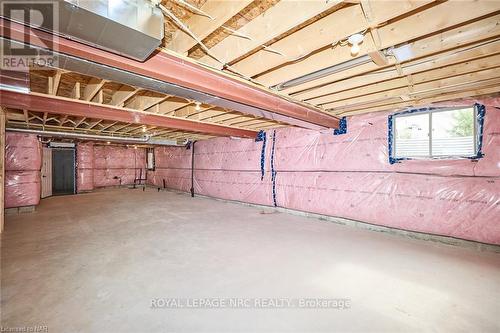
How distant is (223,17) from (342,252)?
10.5 feet

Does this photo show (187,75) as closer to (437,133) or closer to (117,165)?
(437,133)

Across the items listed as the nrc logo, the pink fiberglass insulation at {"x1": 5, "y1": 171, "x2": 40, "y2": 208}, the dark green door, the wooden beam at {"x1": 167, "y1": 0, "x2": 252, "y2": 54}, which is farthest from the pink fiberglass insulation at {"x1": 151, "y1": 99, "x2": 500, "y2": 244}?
the dark green door

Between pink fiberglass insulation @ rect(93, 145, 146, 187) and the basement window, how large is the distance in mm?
11894

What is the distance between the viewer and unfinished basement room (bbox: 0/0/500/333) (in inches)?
65.7

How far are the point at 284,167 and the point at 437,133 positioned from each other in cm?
310

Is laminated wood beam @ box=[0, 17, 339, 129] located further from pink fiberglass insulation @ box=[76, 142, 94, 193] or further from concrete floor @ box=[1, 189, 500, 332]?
pink fiberglass insulation @ box=[76, 142, 94, 193]

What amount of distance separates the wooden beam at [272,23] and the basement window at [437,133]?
3145 millimetres

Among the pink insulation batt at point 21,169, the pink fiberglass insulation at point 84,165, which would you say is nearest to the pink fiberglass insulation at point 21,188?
the pink insulation batt at point 21,169

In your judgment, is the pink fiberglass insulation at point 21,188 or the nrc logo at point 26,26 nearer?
the nrc logo at point 26,26

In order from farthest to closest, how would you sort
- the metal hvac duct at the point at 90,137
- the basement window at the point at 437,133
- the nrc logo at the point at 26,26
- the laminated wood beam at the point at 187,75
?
the metal hvac duct at the point at 90,137
the basement window at the point at 437,133
the laminated wood beam at the point at 187,75
the nrc logo at the point at 26,26

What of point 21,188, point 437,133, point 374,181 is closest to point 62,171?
point 21,188

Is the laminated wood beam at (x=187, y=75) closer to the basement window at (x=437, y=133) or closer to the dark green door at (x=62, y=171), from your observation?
the basement window at (x=437, y=133)

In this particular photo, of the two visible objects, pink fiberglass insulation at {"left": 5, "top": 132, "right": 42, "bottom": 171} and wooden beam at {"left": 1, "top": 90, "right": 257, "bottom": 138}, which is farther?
pink fiberglass insulation at {"left": 5, "top": 132, "right": 42, "bottom": 171}

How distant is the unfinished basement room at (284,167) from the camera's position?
1.67 metres
